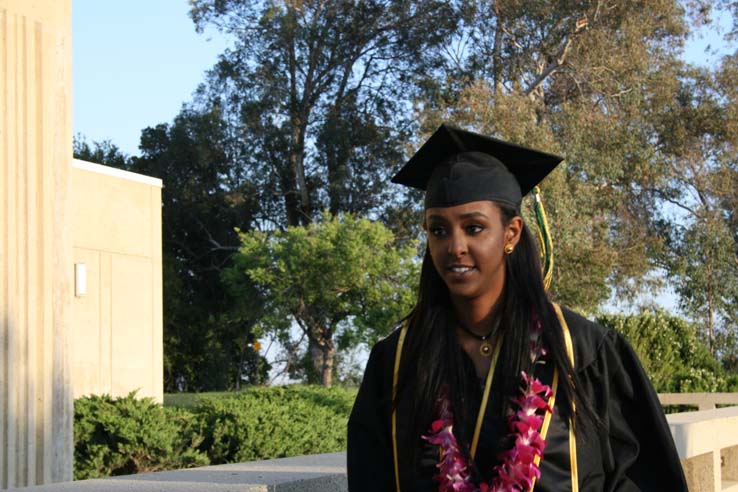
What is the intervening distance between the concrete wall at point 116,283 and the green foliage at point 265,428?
6.28 metres

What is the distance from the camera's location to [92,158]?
39.9m

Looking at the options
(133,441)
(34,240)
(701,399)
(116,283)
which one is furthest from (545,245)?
(116,283)

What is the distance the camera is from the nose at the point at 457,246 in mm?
2799

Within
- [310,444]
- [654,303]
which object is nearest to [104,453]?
[310,444]

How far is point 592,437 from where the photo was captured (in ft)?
9.14

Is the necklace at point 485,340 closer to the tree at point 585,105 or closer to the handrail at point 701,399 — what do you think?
the handrail at point 701,399

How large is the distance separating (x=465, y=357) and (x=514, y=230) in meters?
0.35

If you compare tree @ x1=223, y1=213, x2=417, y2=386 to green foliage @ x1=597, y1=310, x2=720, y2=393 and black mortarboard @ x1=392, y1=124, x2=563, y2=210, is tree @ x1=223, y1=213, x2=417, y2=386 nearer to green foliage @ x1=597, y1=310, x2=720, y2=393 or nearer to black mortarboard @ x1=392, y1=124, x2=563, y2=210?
green foliage @ x1=597, y1=310, x2=720, y2=393

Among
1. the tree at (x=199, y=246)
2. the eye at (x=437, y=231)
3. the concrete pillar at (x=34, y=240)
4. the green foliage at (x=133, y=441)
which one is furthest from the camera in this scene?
the tree at (x=199, y=246)

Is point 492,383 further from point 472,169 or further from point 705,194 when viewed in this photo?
point 705,194

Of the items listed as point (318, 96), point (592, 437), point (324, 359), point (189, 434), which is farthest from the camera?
point (318, 96)

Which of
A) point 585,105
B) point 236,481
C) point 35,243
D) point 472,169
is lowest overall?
point 236,481

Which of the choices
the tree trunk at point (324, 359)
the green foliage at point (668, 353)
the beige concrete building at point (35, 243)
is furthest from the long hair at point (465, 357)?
the tree trunk at point (324, 359)

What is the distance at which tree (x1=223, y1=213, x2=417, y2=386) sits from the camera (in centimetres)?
2870
